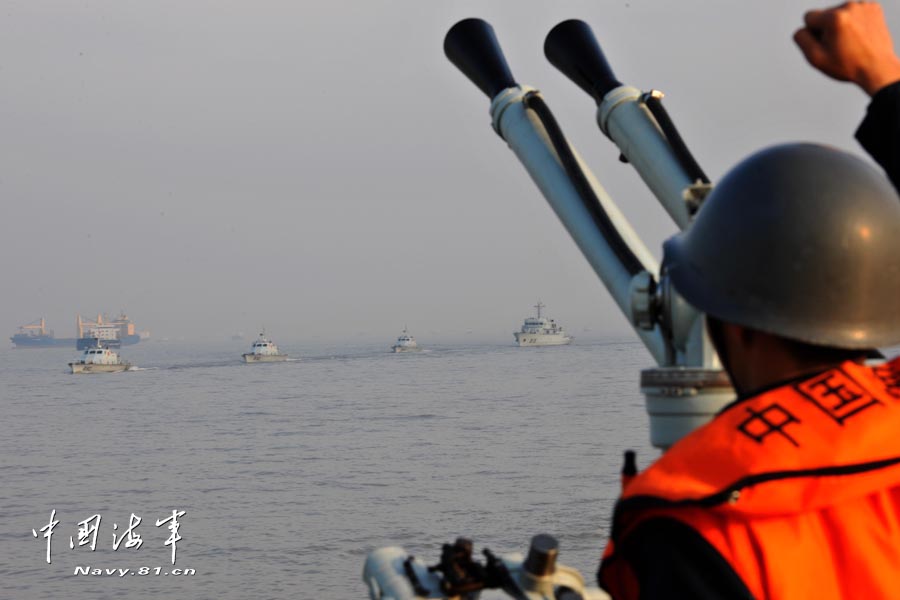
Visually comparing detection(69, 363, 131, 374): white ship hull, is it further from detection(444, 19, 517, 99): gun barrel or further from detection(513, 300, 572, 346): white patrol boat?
detection(444, 19, 517, 99): gun barrel

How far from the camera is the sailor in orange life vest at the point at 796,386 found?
1.38 m

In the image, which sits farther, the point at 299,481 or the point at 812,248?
the point at 299,481

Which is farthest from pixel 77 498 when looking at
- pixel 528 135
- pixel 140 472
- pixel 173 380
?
pixel 173 380

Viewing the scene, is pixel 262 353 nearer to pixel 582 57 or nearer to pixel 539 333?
pixel 539 333

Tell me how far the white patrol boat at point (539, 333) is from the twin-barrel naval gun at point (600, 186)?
11940 centimetres

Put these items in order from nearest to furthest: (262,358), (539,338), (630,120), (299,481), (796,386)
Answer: (796,386) → (630,120) → (299,481) → (262,358) → (539,338)

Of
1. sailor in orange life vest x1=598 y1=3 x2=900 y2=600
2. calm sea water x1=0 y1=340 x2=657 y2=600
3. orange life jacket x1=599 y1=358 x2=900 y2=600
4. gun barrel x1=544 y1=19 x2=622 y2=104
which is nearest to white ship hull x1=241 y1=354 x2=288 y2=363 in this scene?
calm sea water x1=0 y1=340 x2=657 y2=600

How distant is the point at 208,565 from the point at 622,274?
18.7 m

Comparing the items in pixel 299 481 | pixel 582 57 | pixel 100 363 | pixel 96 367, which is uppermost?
pixel 582 57

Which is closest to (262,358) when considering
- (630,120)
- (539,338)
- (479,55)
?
(539,338)

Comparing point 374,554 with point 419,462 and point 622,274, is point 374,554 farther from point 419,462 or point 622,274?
point 419,462

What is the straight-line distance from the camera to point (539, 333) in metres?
125

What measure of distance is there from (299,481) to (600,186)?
26.8m

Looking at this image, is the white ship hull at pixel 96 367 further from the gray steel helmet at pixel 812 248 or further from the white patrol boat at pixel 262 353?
the gray steel helmet at pixel 812 248
